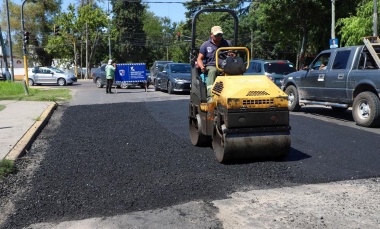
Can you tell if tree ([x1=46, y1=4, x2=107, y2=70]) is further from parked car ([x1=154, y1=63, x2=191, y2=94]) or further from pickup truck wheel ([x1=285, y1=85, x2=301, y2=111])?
pickup truck wheel ([x1=285, y1=85, x2=301, y2=111])

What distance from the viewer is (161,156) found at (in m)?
7.04

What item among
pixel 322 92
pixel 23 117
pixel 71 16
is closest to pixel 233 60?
pixel 322 92

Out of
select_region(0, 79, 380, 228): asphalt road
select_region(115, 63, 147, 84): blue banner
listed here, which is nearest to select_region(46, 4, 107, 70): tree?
select_region(115, 63, 147, 84): blue banner

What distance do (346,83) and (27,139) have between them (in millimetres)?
7610

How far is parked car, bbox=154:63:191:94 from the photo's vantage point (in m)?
20.2

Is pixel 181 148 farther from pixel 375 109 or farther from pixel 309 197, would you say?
pixel 375 109

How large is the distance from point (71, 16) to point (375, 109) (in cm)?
4992

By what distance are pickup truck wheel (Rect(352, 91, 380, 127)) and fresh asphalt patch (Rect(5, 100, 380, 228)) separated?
622 millimetres

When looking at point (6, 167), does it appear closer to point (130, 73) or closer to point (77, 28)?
point (130, 73)

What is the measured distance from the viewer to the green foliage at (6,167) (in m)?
6.03

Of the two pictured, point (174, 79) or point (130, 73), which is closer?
point (174, 79)

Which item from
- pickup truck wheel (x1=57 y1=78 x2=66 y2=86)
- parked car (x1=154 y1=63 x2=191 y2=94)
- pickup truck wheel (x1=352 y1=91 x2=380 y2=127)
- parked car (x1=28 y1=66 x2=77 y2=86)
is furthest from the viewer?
pickup truck wheel (x1=57 y1=78 x2=66 y2=86)

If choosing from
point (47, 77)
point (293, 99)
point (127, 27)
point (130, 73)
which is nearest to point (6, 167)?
point (293, 99)

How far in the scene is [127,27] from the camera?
213 feet
